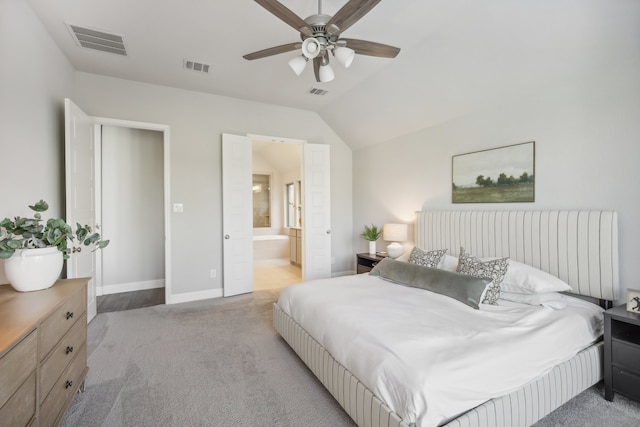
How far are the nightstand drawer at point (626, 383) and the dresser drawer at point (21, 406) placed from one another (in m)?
3.25

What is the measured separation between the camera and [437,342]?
161 centimetres

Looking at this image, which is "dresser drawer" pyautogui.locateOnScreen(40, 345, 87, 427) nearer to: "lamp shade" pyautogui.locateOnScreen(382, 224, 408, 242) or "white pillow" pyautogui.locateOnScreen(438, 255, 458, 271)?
"white pillow" pyautogui.locateOnScreen(438, 255, 458, 271)

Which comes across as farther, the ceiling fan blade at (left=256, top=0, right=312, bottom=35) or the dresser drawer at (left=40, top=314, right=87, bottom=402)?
the ceiling fan blade at (left=256, top=0, right=312, bottom=35)

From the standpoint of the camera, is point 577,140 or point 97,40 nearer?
point 577,140

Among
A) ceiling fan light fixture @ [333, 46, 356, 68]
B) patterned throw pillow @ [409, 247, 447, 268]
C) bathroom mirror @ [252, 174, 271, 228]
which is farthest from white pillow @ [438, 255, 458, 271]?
bathroom mirror @ [252, 174, 271, 228]

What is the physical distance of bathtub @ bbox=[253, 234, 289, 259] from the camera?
24.0ft

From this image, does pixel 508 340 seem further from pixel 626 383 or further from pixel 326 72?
pixel 326 72

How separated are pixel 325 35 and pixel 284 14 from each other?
0.37 m

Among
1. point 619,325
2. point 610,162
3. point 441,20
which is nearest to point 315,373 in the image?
point 619,325

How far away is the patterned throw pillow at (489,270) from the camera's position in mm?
2340

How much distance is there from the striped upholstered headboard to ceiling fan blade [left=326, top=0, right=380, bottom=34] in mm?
2294

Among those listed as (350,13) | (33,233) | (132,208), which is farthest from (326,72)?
(132,208)

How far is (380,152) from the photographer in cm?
483

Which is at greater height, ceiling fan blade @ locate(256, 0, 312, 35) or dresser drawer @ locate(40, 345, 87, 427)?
ceiling fan blade @ locate(256, 0, 312, 35)
